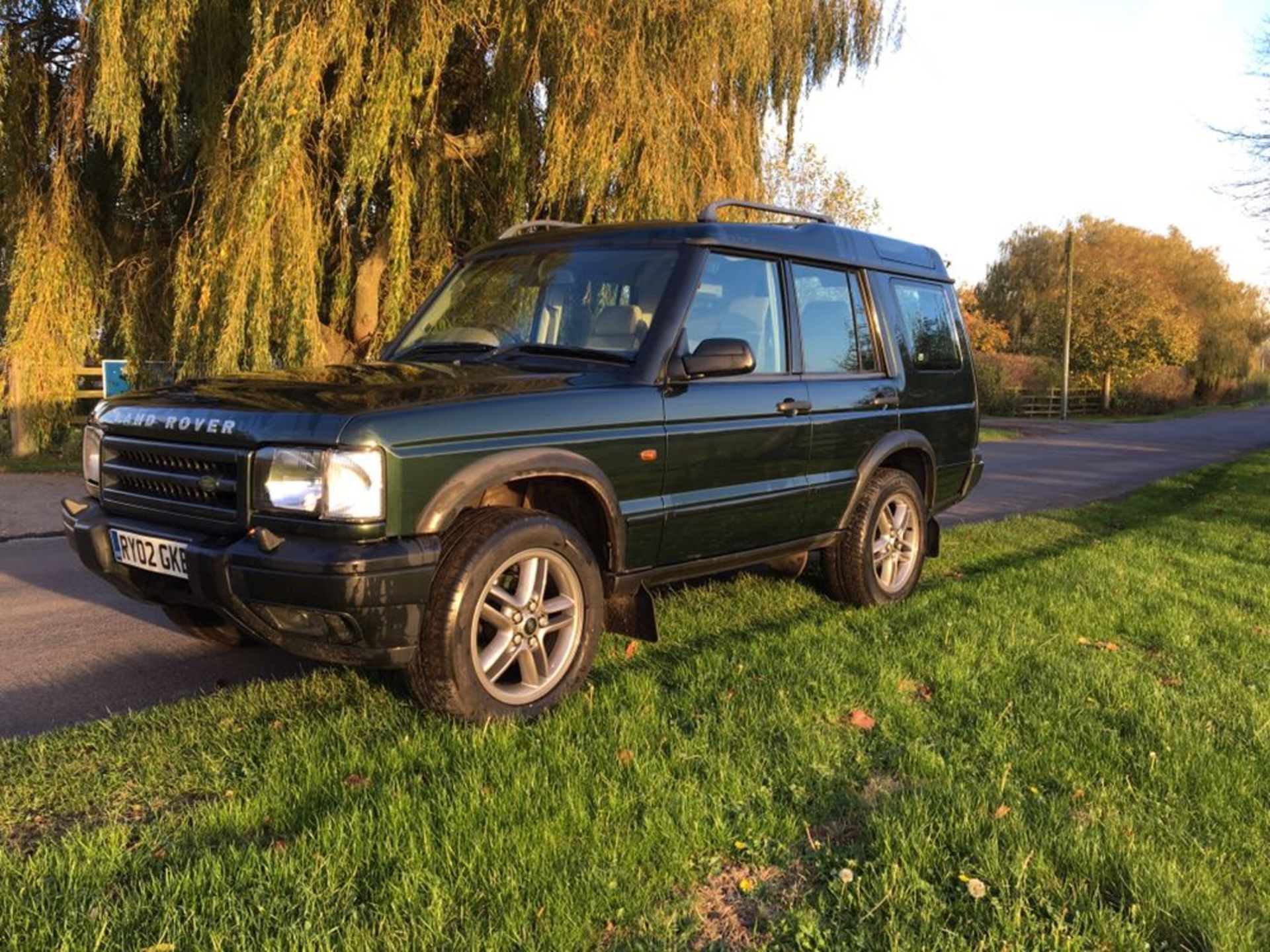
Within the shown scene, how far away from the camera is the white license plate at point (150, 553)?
3.44 m

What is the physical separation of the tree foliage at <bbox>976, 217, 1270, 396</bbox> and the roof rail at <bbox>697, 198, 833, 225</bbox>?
4169cm

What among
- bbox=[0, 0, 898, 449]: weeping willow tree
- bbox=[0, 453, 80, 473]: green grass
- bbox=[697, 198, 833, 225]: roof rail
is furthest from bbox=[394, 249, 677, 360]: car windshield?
bbox=[0, 453, 80, 473]: green grass

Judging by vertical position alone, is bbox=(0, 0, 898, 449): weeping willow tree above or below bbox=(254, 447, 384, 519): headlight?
above

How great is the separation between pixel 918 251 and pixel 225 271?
22.7ft

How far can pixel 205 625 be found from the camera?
421 cm

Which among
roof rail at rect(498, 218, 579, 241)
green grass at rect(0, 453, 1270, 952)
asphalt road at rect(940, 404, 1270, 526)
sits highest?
roof rail at rect(498, 218, 579, 241)

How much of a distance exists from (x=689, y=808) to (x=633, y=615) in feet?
4.63

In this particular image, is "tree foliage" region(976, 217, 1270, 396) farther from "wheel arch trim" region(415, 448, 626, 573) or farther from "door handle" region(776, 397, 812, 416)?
"wheel arch trim" region(415, 448, 626, 573)

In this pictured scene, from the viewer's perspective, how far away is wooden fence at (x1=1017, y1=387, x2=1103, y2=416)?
41125 millimetres

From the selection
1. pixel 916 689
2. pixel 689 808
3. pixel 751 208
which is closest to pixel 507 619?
pixel 689 808

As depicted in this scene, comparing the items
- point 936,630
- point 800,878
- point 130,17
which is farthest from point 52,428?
point 800,878

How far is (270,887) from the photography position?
2398mm

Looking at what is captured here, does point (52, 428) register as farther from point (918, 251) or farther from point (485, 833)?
point (485, 833)

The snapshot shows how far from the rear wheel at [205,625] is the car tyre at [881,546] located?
3.17 meters
